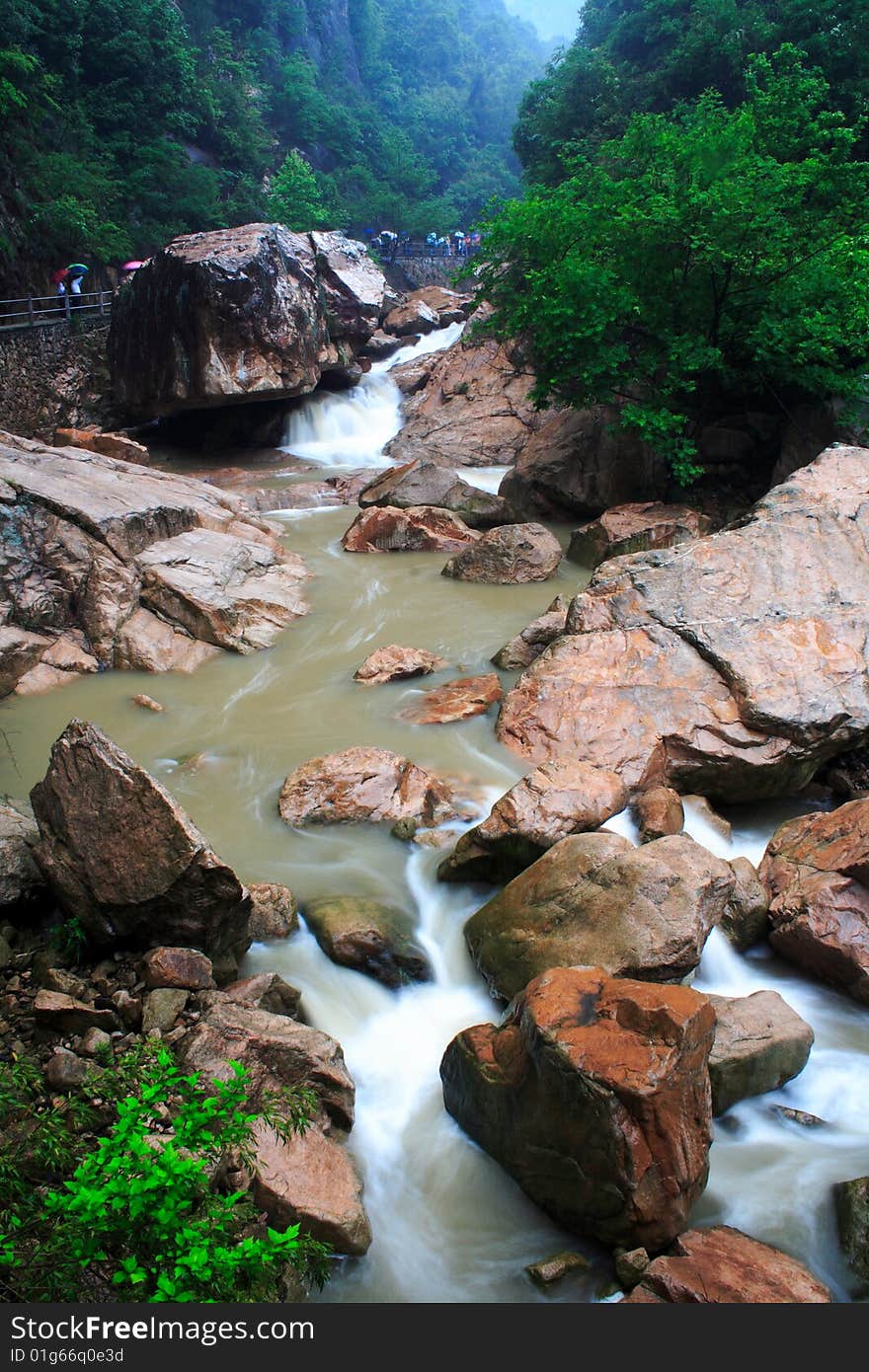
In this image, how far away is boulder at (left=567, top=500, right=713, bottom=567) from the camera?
437 inches

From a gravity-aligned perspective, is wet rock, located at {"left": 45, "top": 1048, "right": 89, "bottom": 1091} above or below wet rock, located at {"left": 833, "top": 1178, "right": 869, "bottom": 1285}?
above

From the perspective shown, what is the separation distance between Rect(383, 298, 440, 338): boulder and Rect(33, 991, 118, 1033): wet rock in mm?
25735

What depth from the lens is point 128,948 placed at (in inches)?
170

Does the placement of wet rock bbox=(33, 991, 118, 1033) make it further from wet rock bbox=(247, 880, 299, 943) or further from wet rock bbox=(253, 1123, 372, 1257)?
wet rock bbox=(247, 880, 299, 943)

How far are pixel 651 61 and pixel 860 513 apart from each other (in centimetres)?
2483

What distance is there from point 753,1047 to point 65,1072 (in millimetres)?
2816

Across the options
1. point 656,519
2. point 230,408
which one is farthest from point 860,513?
point 230,408

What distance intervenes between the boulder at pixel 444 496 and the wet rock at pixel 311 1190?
36.2 ft

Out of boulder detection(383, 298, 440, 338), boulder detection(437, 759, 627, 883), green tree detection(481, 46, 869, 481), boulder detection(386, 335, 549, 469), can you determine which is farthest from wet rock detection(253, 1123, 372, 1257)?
boulder detection(383, 298, 440, 338)

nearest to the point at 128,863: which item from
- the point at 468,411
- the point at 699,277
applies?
the point at 699,277

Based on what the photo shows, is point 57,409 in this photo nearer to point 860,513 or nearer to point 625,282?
point 625,282

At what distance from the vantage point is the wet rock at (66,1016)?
147 inches

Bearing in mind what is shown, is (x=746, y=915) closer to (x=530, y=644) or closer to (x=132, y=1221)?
(x=132, y=1221)

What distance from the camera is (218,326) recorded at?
17047 millimetres
